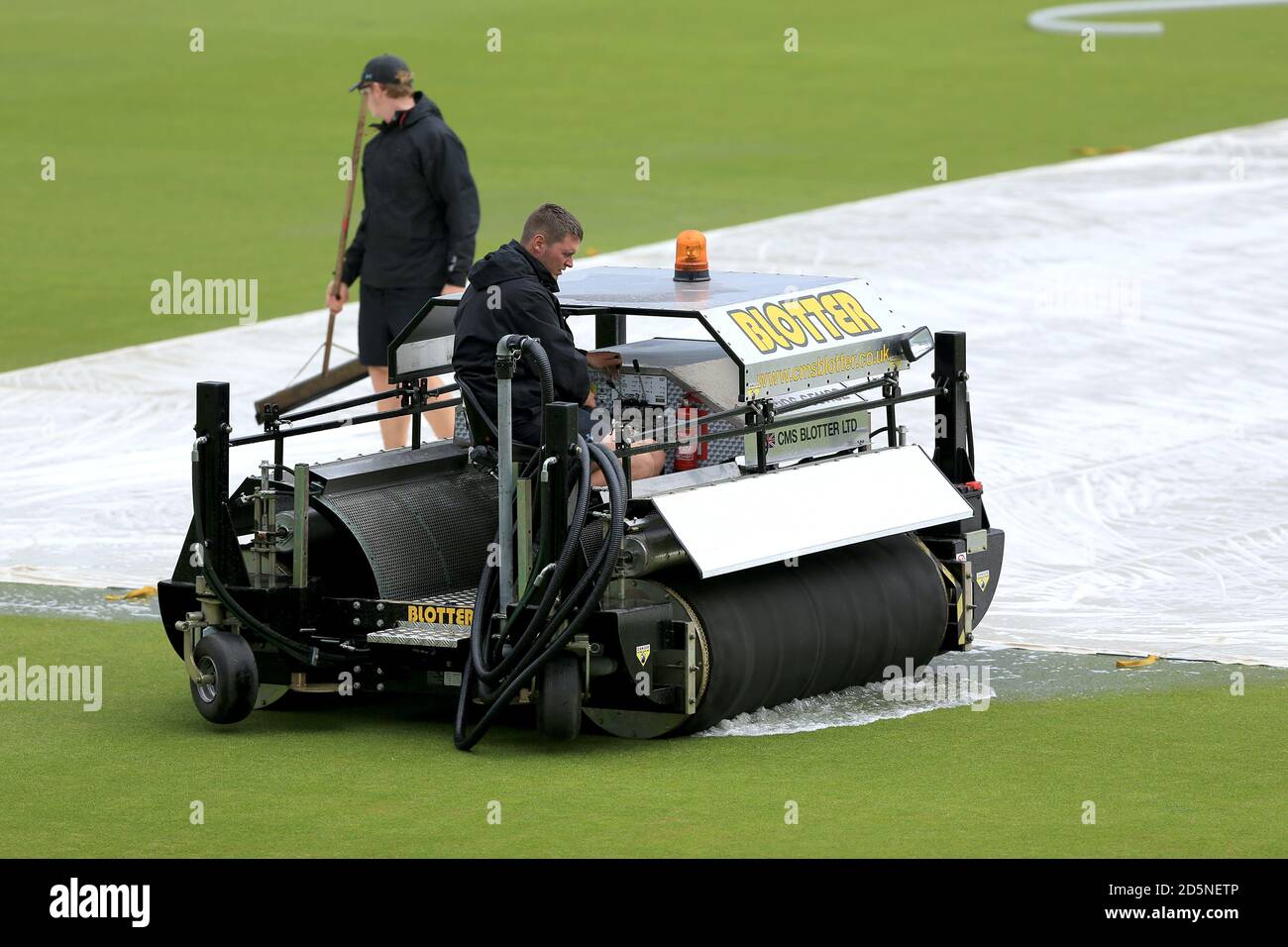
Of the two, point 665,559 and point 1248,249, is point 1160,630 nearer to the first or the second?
point 665,559

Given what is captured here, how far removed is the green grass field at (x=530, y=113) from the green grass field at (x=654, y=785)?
9.47m

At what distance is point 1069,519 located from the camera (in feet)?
43.3

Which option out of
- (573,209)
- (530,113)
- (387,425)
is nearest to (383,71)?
(387,425)

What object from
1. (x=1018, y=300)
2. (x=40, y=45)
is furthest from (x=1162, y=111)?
(x=40, y=45)

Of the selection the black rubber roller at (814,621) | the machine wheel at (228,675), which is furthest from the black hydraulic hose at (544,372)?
the machine wheel at (228,675)

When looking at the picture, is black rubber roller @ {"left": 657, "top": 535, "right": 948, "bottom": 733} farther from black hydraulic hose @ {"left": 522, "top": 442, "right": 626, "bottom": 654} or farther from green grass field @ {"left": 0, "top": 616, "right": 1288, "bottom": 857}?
black hydraulic hose @ {"left": 522, "top": 442, "right": 626, "bottom": 654}

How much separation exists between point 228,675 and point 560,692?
124 centimetres

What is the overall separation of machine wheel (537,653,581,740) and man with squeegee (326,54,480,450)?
15.0 ft

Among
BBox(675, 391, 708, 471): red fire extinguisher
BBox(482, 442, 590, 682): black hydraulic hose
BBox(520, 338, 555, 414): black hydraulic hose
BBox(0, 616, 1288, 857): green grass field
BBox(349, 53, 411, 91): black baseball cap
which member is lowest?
BBox(0, 616, 1288, 857): green grass field

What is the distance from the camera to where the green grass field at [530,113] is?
70.2 feet

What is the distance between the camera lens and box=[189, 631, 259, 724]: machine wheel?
8.74 metres

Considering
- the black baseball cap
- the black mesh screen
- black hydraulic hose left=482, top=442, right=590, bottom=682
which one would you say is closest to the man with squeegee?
the black baseball cap

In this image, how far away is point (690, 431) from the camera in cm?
940

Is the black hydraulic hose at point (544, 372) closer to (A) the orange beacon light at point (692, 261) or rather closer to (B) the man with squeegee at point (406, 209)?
(A) the orange beacon light at point (692, 261)
